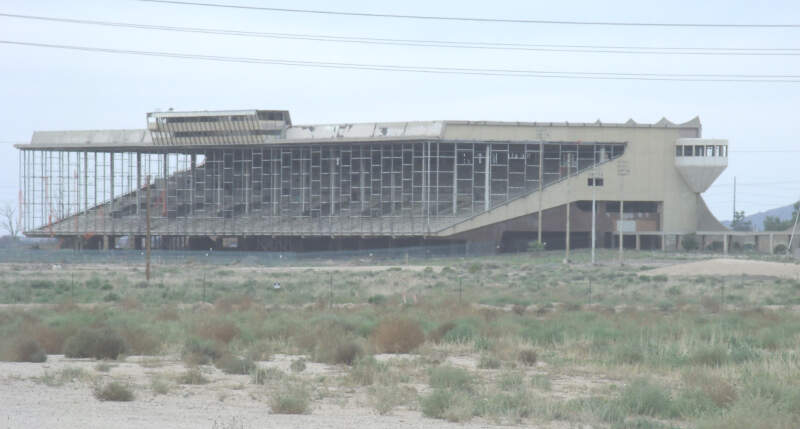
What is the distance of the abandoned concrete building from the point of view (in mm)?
99250

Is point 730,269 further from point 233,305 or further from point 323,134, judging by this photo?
point 323,134

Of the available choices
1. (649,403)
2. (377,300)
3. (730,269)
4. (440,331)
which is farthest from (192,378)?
(730,269)

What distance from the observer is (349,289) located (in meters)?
53.3

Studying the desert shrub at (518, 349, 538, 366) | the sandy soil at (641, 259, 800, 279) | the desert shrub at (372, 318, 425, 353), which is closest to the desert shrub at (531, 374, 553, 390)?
the desert shrub at (518, 349, 538, 366)

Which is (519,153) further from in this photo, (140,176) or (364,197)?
(140,176)

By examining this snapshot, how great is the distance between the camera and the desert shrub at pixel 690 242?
331 ft

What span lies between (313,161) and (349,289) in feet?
188

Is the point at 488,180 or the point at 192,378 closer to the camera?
the point at 192,378

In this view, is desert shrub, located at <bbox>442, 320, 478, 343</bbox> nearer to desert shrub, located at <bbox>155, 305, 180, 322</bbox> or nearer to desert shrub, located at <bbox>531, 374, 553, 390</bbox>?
desert shrub, located at <bbox>531, 374, 553, 390</bbox>

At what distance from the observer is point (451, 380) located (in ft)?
65.6

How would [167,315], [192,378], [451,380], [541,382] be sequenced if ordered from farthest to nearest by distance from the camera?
[167,315], [192,378], [541,382], [451,380]

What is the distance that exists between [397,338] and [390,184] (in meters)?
78.9

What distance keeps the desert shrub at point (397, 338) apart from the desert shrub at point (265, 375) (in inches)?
210

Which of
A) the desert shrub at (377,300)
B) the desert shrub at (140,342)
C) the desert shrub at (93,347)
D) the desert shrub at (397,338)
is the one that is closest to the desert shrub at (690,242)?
the desert shrub at (377,300)
